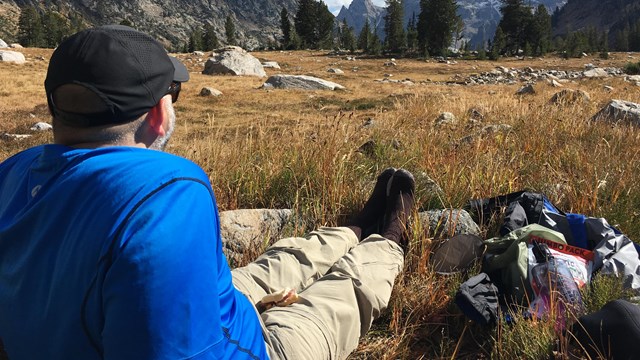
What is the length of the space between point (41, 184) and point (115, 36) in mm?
432

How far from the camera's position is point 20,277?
110 cm

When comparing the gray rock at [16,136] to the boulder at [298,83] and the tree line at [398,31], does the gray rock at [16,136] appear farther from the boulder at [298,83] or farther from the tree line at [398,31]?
the tree line at [398,31]

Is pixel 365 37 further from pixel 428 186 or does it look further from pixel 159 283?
pixel 159 283

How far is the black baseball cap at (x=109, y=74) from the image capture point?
3.74 ft

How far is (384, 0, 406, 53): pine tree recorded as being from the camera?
48.1 meters

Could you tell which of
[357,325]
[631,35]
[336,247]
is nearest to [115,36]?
[357,325]

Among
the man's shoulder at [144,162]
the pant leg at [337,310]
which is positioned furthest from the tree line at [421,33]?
the man's shoulder at [144,162]

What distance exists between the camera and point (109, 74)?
1146mm

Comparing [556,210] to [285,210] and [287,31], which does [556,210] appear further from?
[287,31]

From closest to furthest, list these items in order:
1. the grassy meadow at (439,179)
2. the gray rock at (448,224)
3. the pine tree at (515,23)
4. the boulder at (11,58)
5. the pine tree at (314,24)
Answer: the grassy meadow at (439,179) → the gray rock at (448,224) → the boulder at (11,58) → the pine tree at (515,23) → the pine tree at (314,24)

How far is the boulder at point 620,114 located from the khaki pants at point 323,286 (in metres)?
4.83

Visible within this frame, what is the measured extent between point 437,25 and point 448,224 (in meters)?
48.8

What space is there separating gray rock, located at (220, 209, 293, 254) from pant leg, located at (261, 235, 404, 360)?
0.72m

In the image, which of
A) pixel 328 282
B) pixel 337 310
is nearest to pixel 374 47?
pixel 328 282
